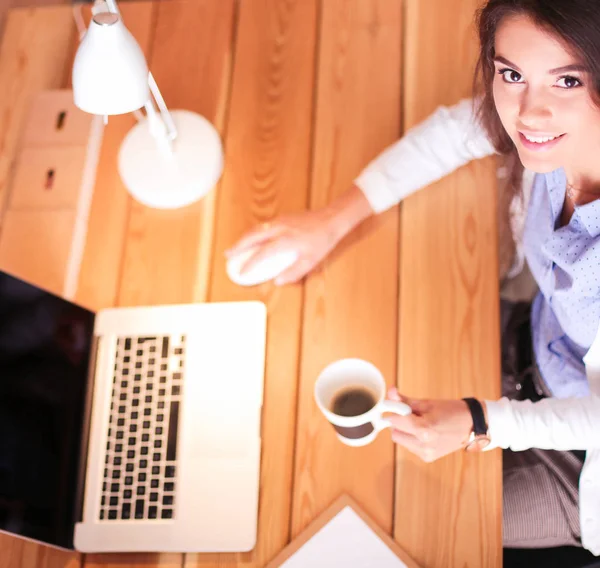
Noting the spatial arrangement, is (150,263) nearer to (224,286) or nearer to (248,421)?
(224,286)

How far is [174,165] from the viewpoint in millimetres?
1129

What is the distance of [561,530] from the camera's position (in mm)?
1113

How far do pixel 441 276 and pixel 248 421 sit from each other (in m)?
0.37

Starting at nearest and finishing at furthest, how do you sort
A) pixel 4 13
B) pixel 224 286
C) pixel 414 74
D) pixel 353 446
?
pixel 353 446 → pixel 224 286 → pixel 414 74 → pixel 4 13

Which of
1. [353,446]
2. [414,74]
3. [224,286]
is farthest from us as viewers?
[414,74]

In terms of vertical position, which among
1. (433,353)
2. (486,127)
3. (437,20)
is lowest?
(433,353)

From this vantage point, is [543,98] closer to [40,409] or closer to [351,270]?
[351,270]

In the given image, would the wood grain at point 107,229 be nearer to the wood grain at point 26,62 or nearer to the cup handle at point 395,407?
the wood grain at point 26,62

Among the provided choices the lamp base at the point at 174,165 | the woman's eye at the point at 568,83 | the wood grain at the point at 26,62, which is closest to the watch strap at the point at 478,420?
the woman's eye at the point at 568,83

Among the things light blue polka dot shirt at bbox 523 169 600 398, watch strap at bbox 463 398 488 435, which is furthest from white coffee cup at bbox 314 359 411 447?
light blue polka dot shirt at bbox 523 169 600 398

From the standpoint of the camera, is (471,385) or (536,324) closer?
(471,385)

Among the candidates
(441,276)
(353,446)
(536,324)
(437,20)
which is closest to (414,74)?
(437,20)

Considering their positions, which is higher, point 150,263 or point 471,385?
point 150,263

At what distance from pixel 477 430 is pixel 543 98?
17.4 inches
